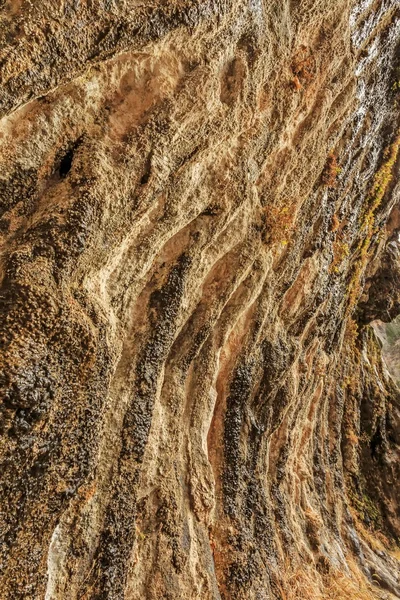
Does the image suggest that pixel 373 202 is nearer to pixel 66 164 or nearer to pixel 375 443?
pixel 375 443

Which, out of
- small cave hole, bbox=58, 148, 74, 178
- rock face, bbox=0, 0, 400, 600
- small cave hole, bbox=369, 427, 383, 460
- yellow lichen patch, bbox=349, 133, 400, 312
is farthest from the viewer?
small cave hole, bbox=369, 427, 383, 460

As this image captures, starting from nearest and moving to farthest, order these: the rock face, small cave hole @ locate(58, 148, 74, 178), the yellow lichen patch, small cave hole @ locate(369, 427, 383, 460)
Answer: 1. the rock face
2. small cave hole @ locate(58, 148, 74, 178)
3. the yellow lichen patch
4. small cave hole @ locate(369, 427, 383, 460)

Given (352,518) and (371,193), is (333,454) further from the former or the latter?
(371,193)

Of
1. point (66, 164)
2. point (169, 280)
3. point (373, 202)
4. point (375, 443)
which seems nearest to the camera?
point (66, 164)

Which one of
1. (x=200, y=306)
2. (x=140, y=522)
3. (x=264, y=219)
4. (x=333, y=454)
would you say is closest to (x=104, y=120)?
(x=200, y=306)

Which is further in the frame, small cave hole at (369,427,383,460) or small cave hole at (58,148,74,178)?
small cave hole at (369,427,383,460)

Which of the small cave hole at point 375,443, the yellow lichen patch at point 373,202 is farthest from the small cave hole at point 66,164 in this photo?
the small cave hole at point 375,443

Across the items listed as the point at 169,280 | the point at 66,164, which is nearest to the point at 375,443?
the point at 169,280

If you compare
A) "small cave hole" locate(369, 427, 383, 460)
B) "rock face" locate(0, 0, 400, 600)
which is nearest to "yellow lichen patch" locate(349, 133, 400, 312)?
"rock face" locate(0, 0, 400, 600)

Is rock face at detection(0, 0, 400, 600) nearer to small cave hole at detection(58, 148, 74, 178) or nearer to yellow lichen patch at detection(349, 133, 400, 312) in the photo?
small cave hole at detection(58, 148, 74, 178)
